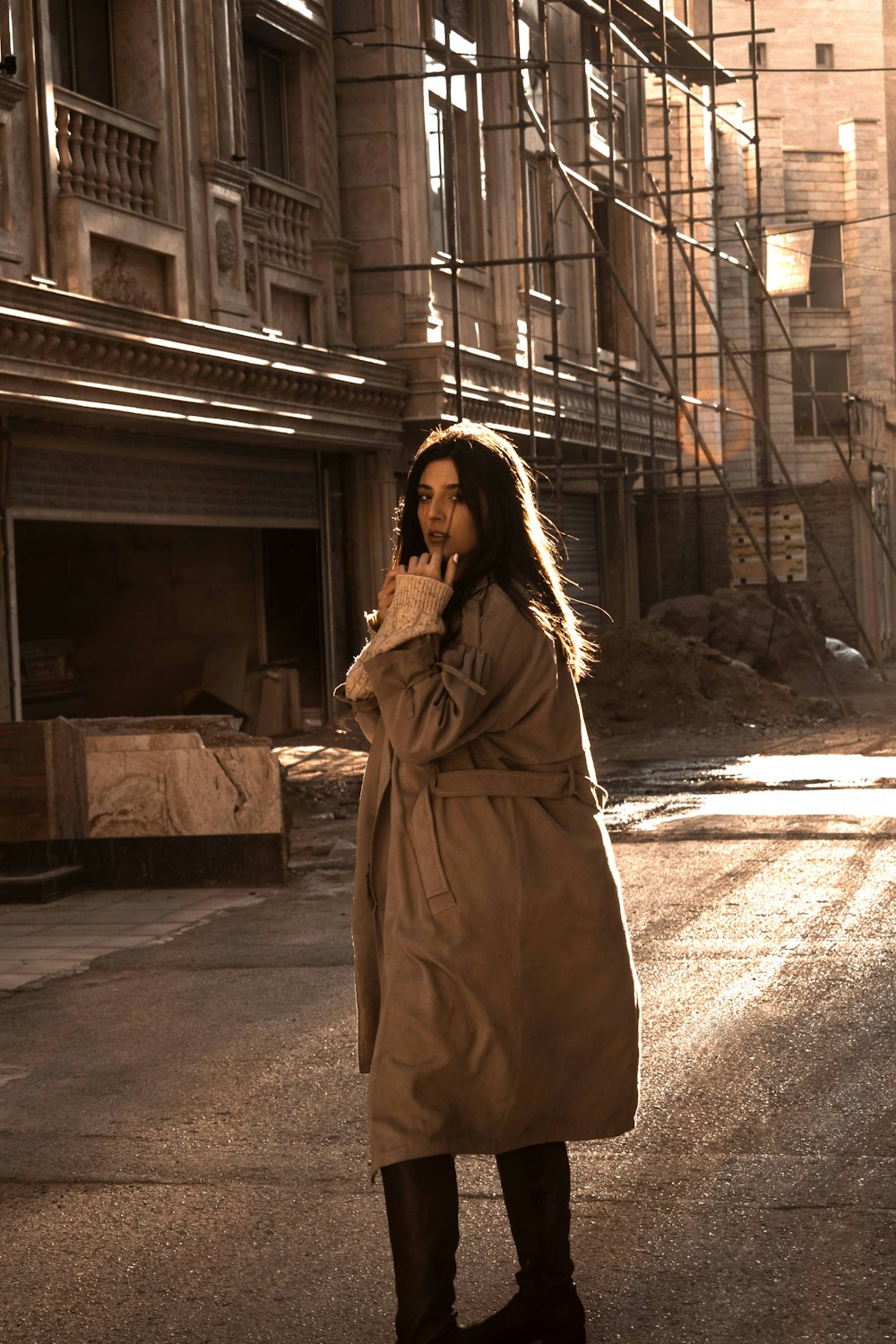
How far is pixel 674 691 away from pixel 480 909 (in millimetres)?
17540

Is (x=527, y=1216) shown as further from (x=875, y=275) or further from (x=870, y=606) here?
(x=875, y=275)

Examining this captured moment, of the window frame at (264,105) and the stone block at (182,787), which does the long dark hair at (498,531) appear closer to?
the stone block at (182,787)

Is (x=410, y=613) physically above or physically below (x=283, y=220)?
below

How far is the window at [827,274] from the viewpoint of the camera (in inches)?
1934

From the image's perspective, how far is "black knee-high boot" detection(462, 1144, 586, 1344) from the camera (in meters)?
3.73

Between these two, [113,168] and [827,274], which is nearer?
[113,168]

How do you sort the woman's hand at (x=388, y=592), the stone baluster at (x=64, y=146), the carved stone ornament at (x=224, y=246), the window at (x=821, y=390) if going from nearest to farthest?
the woman's hand at (x=388, y=592) < the stone baluster at (x=64, y=146) < the carved stone ornament at (x=224, y=246) < the window at (x=821, y=390)

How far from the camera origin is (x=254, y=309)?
17516mm

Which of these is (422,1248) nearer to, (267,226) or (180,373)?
(180,373)

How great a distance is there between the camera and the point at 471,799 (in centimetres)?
369

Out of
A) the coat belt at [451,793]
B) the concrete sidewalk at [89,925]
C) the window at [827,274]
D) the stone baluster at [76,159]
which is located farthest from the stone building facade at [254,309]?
the window at [827,274]

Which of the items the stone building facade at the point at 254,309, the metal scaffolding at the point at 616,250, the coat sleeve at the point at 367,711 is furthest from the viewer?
the metal scaffolding at the point at 616,250

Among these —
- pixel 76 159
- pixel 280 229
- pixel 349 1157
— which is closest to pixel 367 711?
pixel 349 1157

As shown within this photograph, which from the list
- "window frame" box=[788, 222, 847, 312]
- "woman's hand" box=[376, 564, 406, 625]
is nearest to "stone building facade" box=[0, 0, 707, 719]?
"woman's hand" box=[376, 564, 406, 625]
